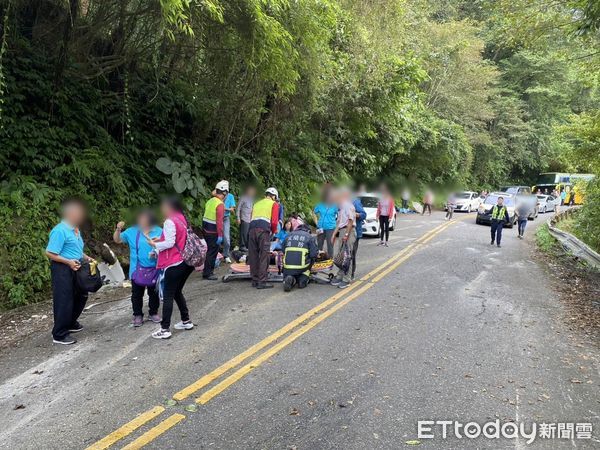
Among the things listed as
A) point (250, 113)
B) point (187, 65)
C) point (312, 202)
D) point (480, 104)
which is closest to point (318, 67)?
point (250, 113)

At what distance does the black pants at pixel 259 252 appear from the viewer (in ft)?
26.8

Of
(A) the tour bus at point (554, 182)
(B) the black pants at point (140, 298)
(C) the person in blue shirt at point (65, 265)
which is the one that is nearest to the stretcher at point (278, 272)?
(B) the black pants at point (140, 298)

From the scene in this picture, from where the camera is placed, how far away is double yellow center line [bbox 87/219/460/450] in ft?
11.9

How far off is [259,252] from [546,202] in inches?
Result: 1282

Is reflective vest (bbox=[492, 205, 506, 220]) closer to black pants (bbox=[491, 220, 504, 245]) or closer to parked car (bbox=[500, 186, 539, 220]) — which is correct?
black pants (bbox=[491, 220, 504, 245])

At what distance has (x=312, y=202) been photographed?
667 inches

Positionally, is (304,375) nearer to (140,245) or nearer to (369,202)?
(140,245)

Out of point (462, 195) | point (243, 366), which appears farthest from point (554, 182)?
point (243, 366)

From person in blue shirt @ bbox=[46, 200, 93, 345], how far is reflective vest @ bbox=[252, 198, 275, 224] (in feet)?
10.5

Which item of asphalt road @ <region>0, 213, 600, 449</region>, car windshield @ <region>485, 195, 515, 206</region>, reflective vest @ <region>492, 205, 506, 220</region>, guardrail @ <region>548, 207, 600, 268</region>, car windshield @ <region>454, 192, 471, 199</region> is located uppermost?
car windshield @ <region>454, 192, 471, 199</region>

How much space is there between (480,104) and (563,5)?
27.8m

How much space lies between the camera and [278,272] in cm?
903

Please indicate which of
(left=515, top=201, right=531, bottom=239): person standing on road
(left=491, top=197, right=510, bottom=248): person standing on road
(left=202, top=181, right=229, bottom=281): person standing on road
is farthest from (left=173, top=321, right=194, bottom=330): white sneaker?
(left=515, top=201, right=531, bottom=239): person standing on road

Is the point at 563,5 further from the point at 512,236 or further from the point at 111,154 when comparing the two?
the point at 512,236
